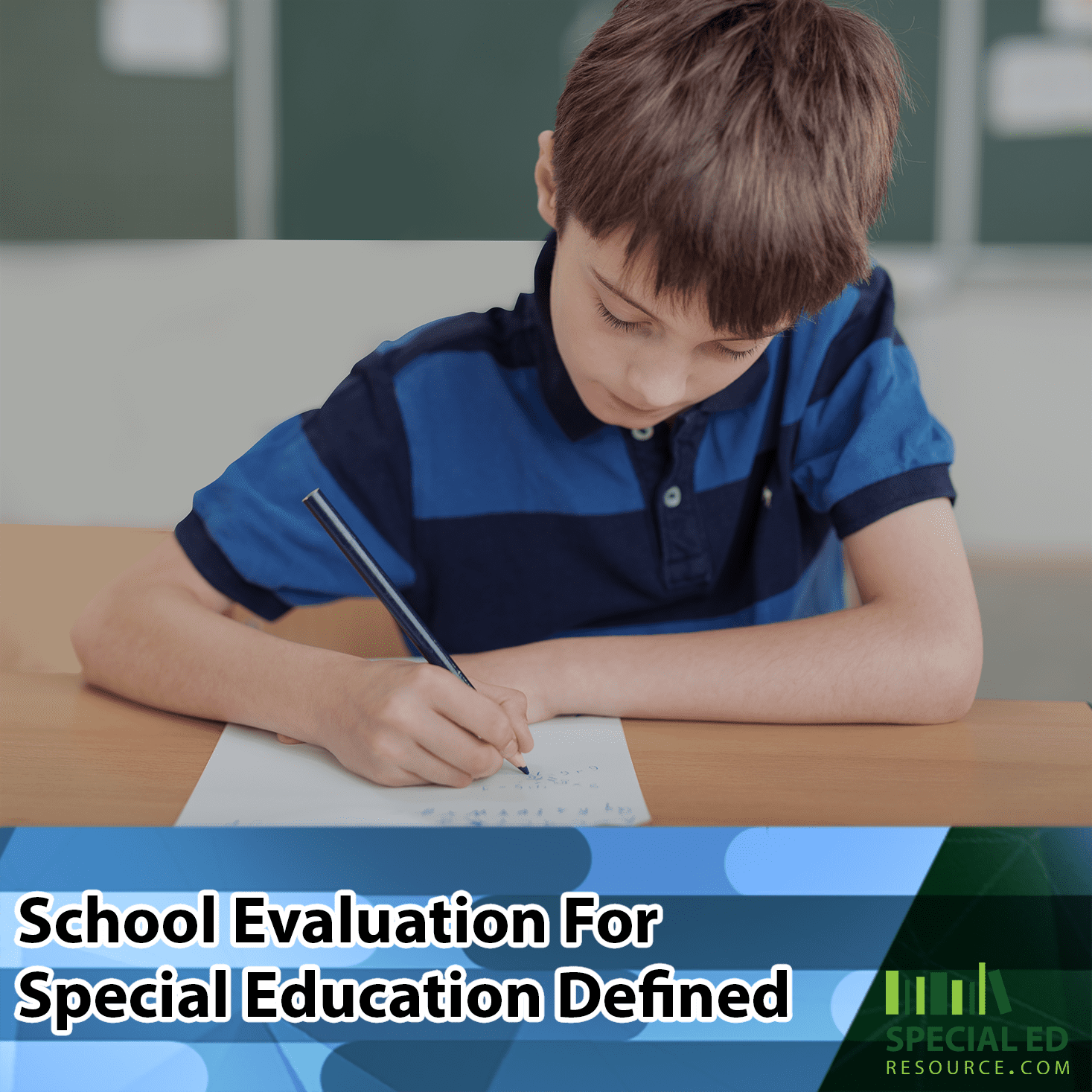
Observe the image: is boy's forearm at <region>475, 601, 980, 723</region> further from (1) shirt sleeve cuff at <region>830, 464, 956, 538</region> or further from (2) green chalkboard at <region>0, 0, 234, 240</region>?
(2) green chalkboard at <region>0, 0, 234, 240</region>

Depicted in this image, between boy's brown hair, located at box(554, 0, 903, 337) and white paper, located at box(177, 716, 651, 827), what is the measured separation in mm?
231

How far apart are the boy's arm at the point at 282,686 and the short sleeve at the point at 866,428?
11.4 inches

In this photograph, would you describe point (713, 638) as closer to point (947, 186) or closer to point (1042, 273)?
point (947, 186)

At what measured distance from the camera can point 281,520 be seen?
67cm

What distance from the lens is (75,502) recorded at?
2.70ft

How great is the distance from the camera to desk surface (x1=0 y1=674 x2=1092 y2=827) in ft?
1.31

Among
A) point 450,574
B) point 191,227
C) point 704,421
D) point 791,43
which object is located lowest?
point 450,574

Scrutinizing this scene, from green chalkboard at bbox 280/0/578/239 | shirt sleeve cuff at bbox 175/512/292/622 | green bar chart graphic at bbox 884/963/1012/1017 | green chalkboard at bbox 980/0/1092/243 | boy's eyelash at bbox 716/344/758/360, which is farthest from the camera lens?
green chalkboard at bbox 980/0/1092/243

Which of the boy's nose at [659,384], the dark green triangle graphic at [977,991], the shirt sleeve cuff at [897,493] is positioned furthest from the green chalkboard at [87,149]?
the dark green triangle graphic at [977,991]

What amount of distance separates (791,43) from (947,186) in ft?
2.34

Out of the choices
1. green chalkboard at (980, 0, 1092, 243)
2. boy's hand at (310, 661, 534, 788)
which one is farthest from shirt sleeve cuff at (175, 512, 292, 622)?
green chalkboard at (980, 0, 1092, 243)

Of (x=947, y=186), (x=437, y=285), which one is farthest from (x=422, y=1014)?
(x=947, y=186)

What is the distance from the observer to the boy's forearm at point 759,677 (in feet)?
1.78

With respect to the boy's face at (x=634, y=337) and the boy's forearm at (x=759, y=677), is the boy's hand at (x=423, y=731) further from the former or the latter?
the boy's face at (x=634, y=337)
